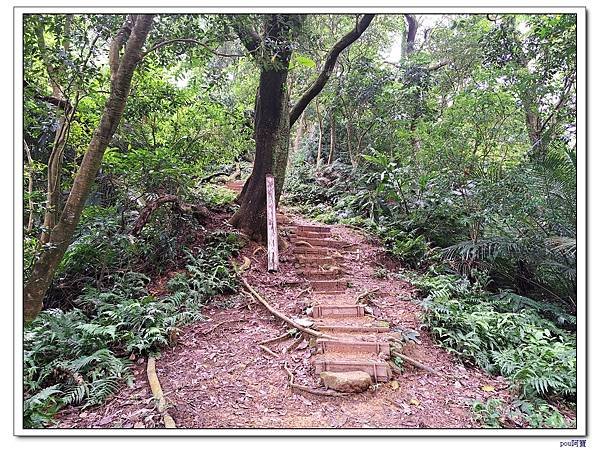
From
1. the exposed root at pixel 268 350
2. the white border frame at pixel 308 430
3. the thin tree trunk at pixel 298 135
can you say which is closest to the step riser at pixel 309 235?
the exposed root at pixel 268 350

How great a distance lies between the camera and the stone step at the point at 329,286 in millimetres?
5664

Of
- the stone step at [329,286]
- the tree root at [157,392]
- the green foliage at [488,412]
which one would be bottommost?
the green foliage at [488,412]

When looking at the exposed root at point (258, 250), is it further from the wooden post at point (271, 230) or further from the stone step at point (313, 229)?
the stone step at point (313, 229)

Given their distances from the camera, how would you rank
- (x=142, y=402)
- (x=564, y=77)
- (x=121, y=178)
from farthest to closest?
1. (x=121, y=178)
2. (x=564, y=77)
3. (x=142, y=402)

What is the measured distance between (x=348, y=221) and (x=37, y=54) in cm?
686

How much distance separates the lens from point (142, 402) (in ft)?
9.87

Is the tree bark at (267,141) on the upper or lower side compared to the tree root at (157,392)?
upper

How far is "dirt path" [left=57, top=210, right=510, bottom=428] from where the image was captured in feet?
9.37

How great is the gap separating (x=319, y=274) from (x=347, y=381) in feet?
9.48

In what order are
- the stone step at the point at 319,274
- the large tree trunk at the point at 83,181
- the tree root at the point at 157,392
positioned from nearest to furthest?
the tree root at the point at 157,392, the large tree trunk at the point at 83,181, the stone step at the point at 319,274

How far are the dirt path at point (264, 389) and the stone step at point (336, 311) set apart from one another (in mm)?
229

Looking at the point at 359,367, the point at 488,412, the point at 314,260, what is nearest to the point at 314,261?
the point at 314,260
